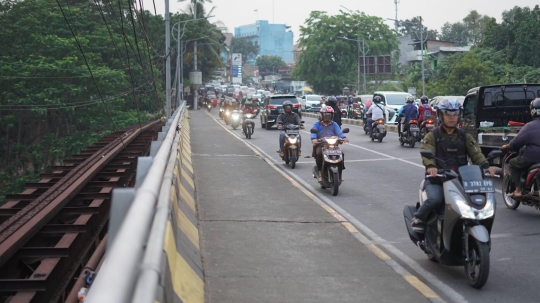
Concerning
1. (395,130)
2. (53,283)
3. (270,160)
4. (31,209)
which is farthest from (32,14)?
(53,283)

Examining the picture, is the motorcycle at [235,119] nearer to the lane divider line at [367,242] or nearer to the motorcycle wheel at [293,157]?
the motorcycle wheel at [293,157]

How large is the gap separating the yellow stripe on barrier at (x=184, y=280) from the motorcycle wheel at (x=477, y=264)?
2293 mm

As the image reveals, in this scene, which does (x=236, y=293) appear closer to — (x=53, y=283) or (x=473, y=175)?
(x=53, y=283)

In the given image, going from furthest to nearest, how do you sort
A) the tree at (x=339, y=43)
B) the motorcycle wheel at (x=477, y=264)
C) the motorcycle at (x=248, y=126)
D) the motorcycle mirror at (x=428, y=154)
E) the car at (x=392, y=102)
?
the tree at (x=339, y=43), the car at (x=392, y=102), the motorcycle at (x=248, y=126), the motorcycle mirror at (x=428, y=154), the motorcycle wheel at (x=477, y=264)

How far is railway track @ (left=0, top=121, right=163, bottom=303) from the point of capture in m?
6.31

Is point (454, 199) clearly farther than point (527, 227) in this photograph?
No

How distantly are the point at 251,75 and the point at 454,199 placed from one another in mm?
188196

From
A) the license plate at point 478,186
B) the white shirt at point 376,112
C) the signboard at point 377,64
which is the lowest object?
the white shirt at point 376,112

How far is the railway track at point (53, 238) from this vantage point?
631cm

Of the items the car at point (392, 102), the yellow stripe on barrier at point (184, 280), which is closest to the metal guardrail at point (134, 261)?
the yellow stripe on barrier at point (184, 280)

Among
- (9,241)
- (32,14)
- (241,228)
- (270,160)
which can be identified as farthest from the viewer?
(32,14)

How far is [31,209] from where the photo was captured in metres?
9.23

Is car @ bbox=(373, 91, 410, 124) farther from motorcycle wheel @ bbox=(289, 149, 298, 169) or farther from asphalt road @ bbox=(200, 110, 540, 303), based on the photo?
motorcycle wheel @ bbox=(289, 149, 298, 169)

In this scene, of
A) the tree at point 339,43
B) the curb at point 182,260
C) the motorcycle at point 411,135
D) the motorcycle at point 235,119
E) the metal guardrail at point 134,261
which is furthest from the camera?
the tree at point 339,43
